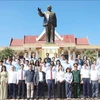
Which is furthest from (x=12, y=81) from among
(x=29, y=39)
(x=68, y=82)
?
(x=29, y=39)

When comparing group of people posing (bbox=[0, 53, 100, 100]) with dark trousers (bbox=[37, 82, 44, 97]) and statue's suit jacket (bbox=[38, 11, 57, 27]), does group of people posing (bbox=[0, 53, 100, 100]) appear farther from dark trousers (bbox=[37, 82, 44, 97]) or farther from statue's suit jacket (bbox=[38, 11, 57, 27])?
statue's suit jacket (bbox=[38, 11, 57, 27])

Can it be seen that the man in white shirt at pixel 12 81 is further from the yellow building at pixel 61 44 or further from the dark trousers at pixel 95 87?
the yellow building at pixel 61 44

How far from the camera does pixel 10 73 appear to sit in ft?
32.5

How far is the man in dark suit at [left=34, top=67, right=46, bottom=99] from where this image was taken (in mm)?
9703

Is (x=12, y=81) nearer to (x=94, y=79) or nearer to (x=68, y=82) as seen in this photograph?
(x=68, y=82)

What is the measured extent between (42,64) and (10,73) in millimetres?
1347

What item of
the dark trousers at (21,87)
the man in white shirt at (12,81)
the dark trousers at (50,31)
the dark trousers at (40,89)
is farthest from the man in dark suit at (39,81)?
the dark trousers at (50,31)

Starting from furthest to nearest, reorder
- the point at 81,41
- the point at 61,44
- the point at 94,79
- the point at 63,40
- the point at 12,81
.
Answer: the point at 81,41, the point at 63,40, the point at 61,44, the point at 12,81, the point at 94,79

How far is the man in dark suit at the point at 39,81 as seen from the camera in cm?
970

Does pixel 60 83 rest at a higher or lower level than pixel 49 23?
lower

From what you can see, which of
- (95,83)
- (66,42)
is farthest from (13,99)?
(66,42)

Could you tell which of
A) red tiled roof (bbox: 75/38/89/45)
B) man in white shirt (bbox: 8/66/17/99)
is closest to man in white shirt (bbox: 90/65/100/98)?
man in white shirt (bbox: 8/66/17/99)

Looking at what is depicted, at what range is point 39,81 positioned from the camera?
9898 millimetres

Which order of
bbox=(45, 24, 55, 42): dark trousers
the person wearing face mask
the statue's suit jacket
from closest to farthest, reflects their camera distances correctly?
the person wearing face mask < the statue's suit jacket < bbox=(45, 24, 55, 42): dark trousers
